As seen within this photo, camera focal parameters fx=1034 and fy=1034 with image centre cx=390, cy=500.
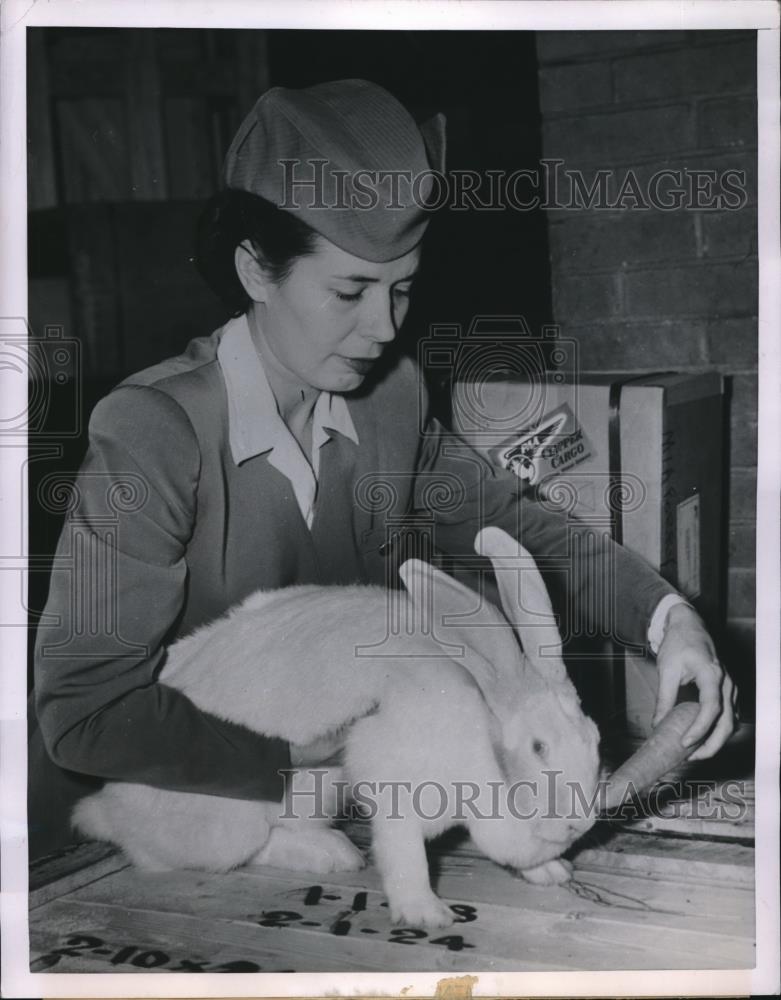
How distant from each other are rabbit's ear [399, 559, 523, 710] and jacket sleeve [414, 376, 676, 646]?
0.05m

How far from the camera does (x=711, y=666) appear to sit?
1257 mm

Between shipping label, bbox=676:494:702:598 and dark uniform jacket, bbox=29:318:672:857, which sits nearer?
dark uniform jacket, bbox=29:318:672:857

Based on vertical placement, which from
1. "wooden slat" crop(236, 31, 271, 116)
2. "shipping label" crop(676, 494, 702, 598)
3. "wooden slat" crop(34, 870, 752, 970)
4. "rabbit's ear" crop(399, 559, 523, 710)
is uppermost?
"wooden slat" crop(236, 31, 271, 116)

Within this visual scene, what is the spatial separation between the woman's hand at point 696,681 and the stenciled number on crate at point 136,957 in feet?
1.90

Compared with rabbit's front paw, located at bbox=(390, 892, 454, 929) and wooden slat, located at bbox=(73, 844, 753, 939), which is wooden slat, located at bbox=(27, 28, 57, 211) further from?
rabbit's front paw, located at bbox=(390, 892, 454, 929)

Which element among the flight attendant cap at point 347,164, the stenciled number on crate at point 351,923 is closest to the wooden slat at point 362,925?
the stenciled number on crate at point 351,923

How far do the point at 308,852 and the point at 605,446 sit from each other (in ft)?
1.96

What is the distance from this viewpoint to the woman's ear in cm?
119

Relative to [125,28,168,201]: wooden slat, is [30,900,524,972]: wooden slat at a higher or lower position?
lower

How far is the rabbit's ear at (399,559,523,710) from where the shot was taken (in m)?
1.20

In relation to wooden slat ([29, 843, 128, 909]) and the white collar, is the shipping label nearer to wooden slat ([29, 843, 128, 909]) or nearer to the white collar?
the white collar

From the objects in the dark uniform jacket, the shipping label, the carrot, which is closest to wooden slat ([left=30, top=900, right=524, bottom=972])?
the dark uniform jacket

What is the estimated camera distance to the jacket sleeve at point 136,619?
3.88ft

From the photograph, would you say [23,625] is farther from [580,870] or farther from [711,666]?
[711,666]
